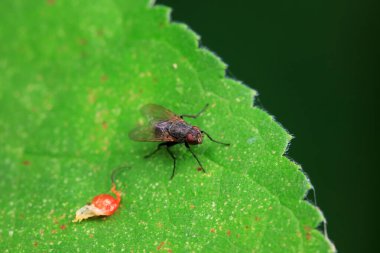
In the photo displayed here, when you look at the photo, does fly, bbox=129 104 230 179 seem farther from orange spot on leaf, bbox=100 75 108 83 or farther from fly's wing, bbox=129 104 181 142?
orange spot on leaf, bbox=100 75 108 83

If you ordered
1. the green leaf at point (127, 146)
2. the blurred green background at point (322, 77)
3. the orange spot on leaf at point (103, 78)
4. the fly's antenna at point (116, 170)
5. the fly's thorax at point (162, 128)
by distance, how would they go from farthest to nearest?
1. the blurred green background at point (322, 77)
2. the orange spot on leaf at point (103, 78)
3. the fly's thorax at point (162, 128)
4. the fly's antenna at point (116, 170)
5. the green leaf at point (127, 146)

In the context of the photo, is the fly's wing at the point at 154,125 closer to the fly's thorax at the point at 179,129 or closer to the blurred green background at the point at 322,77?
the fly's thorax at the point at 179,129

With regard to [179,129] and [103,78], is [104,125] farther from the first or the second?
[179,129]

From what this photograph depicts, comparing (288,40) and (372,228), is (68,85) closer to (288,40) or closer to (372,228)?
(288,40)

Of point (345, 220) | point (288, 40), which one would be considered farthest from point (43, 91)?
point (345, 220)

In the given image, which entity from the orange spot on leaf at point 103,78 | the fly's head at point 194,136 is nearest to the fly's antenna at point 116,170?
the fly's head at point 194,136

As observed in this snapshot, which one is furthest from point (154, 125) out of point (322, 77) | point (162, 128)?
point (322, 77)

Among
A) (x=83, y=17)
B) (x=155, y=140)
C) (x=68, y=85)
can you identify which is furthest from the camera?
(x=83, y=17)
